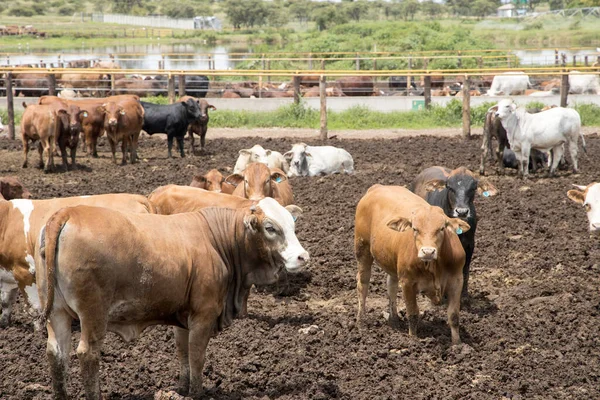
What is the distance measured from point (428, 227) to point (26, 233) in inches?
133

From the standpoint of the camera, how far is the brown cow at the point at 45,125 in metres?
16.1

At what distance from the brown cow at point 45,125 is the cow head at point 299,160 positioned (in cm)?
439

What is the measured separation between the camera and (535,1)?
5049 inches

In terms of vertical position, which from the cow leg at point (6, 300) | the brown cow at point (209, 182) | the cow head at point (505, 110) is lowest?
the cow leg at point (6, 300)

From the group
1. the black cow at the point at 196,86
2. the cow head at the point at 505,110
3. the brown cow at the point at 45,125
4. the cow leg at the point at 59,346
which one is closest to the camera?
the cow leg at the point at 59,346

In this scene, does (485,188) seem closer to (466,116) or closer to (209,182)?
(209,182)

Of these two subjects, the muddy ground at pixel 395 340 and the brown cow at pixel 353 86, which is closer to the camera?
the muddy ground at pixel 395 340

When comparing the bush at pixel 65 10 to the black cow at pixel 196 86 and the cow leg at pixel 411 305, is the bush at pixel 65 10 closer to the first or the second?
the black cow at pixel 196 86

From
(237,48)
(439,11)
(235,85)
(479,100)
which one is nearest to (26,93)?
(235,85)

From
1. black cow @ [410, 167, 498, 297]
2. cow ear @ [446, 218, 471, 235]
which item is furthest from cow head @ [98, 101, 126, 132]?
cow ear @ [446, 218, 471, 235]

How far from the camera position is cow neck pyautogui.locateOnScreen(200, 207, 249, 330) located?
6102 millimetres

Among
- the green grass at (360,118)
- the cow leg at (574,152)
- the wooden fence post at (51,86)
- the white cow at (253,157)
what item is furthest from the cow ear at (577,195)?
the wooden fence post at (51,86)

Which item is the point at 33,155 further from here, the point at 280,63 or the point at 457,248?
the point at 280,63

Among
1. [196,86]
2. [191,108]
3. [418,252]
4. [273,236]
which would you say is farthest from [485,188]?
[196,86]
